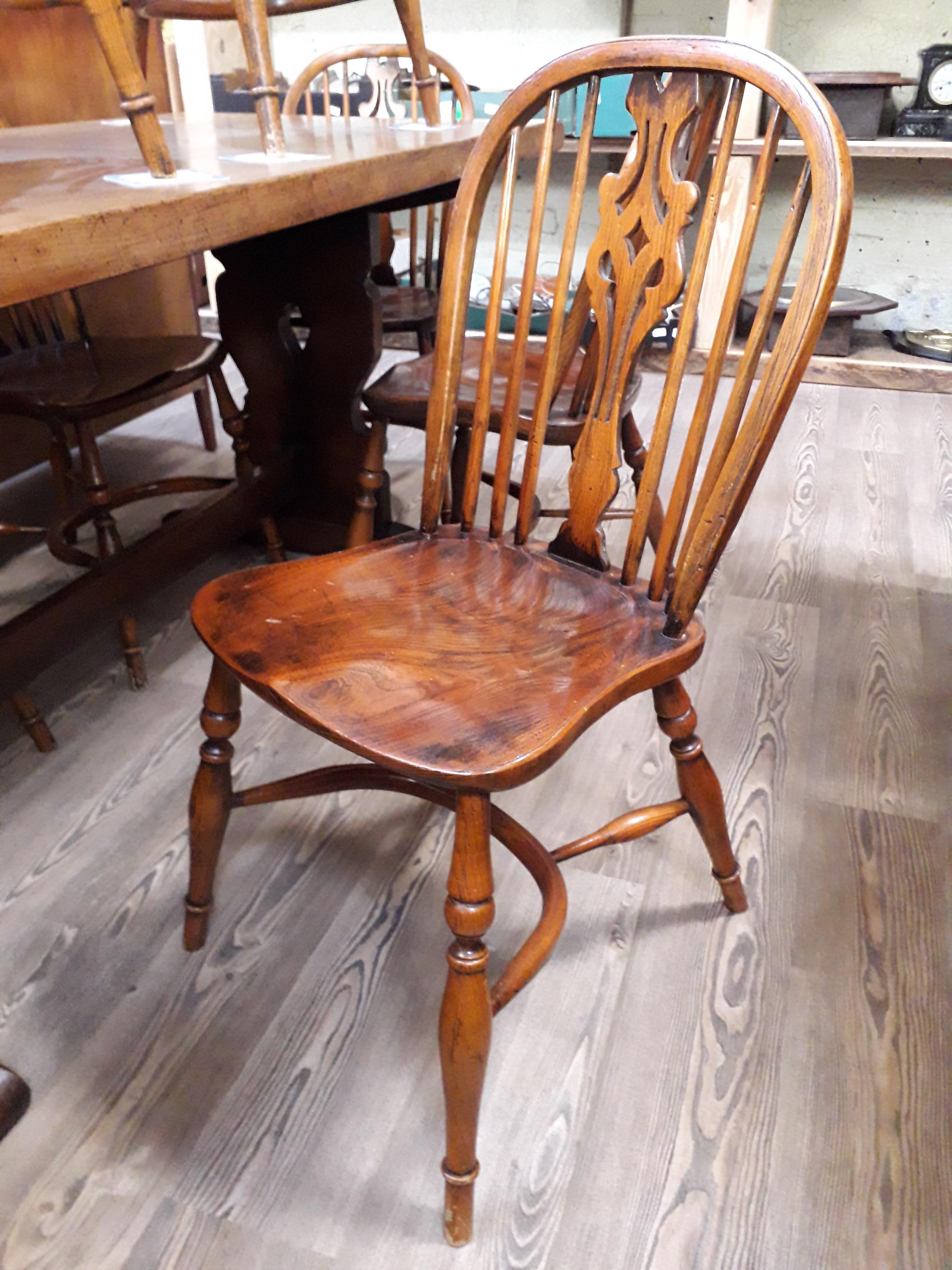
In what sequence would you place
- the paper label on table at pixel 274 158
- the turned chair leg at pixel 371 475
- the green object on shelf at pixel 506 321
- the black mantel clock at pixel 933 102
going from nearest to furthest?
1. the paper label on table at pixel 274 158
2. the turned chair leg at pixel 371 475
3. the black mantel clock at pixel 933 102
4. the green object on shelf at pixel 506 321

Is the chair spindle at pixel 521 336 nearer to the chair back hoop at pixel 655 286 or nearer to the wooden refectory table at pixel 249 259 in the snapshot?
the chair back hoop at pixel 655 286

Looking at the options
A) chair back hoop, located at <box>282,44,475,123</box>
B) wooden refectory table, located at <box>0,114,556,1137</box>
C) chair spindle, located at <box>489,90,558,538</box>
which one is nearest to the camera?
wooden refectory table, located at <box>0,114,556,1137</box>

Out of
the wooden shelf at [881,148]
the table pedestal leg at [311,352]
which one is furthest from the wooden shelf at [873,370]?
the table pedestal leg at [311,352]

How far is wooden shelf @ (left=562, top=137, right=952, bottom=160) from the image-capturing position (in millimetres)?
2842

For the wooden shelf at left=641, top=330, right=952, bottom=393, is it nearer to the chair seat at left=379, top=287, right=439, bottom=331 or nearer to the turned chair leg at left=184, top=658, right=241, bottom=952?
the chair seat at left=379, top=287, right=439, bottom=331

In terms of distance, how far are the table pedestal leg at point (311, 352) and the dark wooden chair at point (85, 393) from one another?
0.26ft

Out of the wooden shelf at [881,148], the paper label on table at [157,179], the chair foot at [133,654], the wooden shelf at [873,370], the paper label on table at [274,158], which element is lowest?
the wooden shelf at [873,370]

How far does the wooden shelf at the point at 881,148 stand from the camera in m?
2.84

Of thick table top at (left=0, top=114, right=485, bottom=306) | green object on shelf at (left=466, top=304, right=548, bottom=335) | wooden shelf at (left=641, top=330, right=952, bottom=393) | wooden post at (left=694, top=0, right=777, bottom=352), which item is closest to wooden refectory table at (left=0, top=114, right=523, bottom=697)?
thick table top at (left=0, top=114, right=485, bottom=306)

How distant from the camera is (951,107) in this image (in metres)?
2.98

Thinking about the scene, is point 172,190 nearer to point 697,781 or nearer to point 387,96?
point 697,781

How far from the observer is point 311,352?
190cm

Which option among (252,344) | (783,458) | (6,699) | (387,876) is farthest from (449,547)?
(783,458)

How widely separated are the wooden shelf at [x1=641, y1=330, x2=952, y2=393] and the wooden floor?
1791mm
